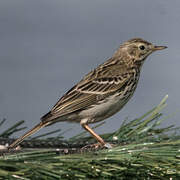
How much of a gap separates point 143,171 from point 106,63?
4403mm

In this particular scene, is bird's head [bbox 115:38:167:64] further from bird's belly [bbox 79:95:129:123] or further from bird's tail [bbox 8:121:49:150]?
bird's tail [bbox 8:121:49:150]

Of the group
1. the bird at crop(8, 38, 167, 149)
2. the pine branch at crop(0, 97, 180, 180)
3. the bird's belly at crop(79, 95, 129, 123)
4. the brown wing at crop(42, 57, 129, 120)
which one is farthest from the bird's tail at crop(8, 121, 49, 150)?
the pine branch at crop(0, 97, 180, 180)

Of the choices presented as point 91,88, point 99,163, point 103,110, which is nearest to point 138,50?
point 91,88

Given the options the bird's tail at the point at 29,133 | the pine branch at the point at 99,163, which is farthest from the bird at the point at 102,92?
the pine branch at the point at 99,163

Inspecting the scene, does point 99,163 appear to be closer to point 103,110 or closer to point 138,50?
point 103,110

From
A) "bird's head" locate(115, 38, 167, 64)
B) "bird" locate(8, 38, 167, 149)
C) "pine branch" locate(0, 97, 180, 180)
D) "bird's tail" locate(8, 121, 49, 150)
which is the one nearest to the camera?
"pine branch" locate(0, 97, 180, 180)

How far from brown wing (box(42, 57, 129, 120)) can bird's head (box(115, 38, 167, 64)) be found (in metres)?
0.44

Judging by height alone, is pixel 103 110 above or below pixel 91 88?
below

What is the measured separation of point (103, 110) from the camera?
306 inches

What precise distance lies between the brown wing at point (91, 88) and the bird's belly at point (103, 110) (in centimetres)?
12

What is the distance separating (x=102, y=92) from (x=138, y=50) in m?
1.61

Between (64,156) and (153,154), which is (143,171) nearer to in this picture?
(153,154)

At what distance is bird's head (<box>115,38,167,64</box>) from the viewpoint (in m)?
9.21

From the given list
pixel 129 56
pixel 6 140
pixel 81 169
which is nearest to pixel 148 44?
pixel 129 56
